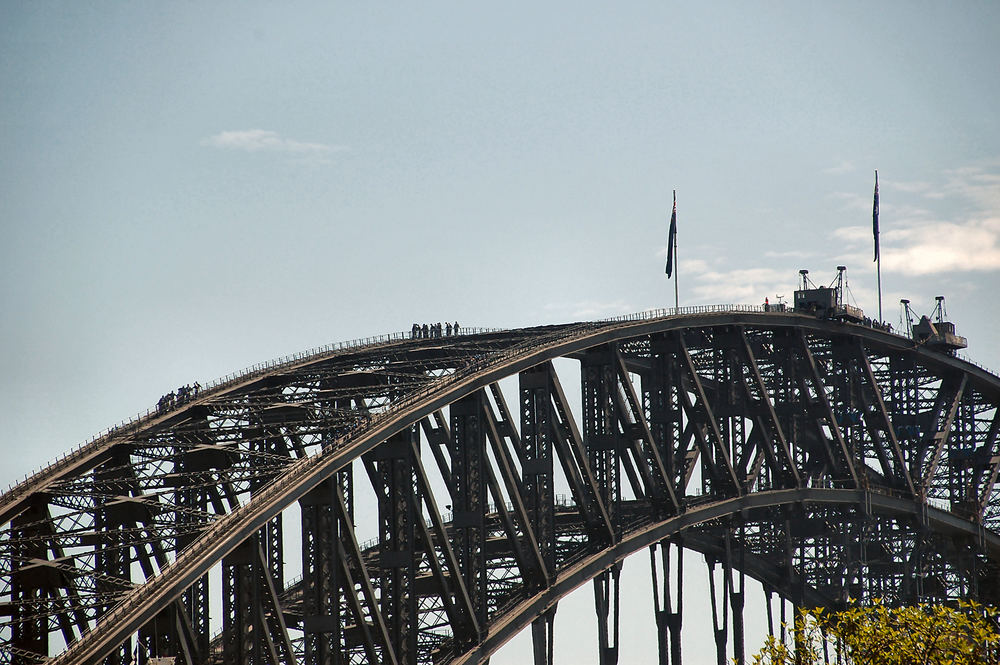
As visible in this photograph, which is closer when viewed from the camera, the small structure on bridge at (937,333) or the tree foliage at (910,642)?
the tree foliage at (910,642)

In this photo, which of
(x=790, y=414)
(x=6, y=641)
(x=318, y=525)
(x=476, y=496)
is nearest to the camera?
(x=6, y=641)

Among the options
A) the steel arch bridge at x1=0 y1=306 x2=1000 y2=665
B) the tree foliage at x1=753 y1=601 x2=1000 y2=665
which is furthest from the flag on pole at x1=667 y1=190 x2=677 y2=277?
the tree foliage at x1=753 y1=601 x2=1000 y2=665

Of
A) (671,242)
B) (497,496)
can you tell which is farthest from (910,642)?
(671,242)

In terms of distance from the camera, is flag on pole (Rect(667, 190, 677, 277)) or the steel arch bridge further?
flag on pole (Rect(667, 190, 677, 277))

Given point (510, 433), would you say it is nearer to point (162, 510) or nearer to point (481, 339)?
point (481, 339)

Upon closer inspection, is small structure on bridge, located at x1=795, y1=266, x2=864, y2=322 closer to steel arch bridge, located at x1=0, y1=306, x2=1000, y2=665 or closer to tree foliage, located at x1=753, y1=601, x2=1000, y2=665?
steel arch bridge, located at x1=0, y1=306, x2=1000, y2=665

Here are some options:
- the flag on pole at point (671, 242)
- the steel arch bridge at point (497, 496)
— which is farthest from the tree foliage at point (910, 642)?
the flag on pole at point (671, 242)

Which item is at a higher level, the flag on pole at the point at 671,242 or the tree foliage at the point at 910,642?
the flag on pole at the point at 671,242

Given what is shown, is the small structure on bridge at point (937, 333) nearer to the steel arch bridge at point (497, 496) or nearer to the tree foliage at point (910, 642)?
the steel arch bridge at point (497, 496)

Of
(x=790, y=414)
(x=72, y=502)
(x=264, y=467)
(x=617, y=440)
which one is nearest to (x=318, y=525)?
(x=264, y=467)
